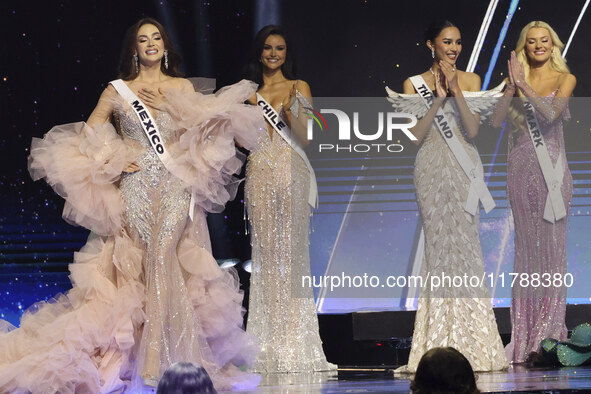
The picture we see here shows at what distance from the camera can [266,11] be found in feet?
22.0

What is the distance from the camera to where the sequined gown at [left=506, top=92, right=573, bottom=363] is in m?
5.97

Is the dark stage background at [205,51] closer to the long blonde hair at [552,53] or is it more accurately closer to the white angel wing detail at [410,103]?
the long blonde hair at [552,53]

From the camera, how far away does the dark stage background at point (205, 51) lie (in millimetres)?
6668

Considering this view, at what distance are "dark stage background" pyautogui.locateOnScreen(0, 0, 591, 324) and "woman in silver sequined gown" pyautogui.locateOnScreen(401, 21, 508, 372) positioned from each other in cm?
117

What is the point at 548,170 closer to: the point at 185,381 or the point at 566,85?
the point at 566,85

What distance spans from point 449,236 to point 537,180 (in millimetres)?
827

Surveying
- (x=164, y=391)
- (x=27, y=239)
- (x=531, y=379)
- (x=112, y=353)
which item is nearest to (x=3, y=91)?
(x=27, y=239)

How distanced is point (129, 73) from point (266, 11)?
190 centimetres

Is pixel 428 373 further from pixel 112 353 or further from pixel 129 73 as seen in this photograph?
pixel 129 73

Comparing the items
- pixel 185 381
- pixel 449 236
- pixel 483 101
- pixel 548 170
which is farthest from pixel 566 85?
pixel 185 381

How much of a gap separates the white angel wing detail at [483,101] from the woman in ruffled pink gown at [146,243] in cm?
139

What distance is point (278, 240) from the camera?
584 centimetres

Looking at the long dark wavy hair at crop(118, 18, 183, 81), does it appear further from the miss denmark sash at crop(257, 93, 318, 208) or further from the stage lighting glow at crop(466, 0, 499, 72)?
the stage lighting glow at crop(466, 0, 499, 72)

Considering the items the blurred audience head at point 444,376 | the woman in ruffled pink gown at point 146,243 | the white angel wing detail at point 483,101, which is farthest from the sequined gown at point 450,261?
the blurred audience head at point 444,376
